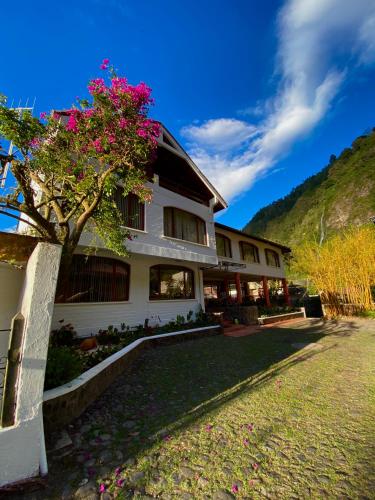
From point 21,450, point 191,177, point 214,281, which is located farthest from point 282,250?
point 21,450

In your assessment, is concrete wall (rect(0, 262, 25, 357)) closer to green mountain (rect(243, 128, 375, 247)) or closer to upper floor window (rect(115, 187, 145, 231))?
upper floor window (rect(115, 187, 145, 231))

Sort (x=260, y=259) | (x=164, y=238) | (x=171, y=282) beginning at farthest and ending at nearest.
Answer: (x=260, y=259), (x=171, y=282), (x=164, y=238)

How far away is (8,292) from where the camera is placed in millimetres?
3674

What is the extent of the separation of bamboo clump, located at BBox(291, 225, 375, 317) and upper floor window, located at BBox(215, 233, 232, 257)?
5108mm

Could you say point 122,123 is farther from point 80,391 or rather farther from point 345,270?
point 345,270

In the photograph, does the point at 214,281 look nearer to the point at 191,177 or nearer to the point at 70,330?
the point at 191,177

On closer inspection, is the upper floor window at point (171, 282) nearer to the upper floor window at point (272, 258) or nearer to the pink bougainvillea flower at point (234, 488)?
the pink bougainvillea flower at point (234, 488)

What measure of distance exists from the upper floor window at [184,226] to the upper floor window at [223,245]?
3.91 m

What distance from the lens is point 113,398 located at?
165 inches

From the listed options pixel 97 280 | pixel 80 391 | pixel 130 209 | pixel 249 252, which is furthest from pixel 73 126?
pixel 249 252

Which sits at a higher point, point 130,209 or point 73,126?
point 73,126

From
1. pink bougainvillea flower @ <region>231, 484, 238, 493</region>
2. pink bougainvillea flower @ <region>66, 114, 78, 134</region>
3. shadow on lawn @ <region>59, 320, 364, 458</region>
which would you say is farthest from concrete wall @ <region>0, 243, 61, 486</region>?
pink bougainvillea flower @ <region>66, 114, 78, 134</region>

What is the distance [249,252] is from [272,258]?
12.5ft

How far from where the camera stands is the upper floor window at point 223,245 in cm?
1667
